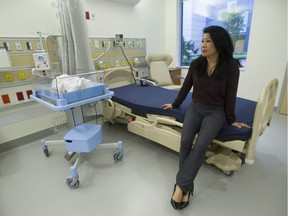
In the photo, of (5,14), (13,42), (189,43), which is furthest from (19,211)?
(189,43)

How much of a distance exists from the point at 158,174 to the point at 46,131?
5.71ft

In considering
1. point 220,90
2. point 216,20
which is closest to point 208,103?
point 220,90

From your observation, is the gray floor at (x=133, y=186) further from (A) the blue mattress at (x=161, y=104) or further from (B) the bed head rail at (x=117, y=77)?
(B) the bed head rail at (x=117, y=77)

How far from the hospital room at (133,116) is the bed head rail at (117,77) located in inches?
0.7

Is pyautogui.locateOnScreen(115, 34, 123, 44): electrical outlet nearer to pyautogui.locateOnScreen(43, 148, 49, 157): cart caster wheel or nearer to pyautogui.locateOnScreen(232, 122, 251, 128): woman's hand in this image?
pyautogui.locateOnScreen(43, 148, 49, 157): cart caster wheel

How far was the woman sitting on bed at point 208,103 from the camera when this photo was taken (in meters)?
1.31

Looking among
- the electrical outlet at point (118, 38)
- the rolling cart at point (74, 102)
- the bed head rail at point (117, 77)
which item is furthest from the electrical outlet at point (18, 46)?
the electrical outlet at point (118, 38)

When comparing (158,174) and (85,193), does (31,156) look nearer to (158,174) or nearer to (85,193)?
(85,193)

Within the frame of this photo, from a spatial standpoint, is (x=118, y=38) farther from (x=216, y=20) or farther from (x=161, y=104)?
(x=216, y=20)

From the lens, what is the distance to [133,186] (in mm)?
1581

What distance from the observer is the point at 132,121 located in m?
2.11

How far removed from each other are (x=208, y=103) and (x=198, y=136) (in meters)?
0.29

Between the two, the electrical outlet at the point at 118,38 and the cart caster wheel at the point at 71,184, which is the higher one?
the electrical outlet at the point at 118,38

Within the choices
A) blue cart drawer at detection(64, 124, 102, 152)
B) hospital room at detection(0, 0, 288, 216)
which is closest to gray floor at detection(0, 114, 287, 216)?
hospital room at detection(0, 0, 288, 216)
